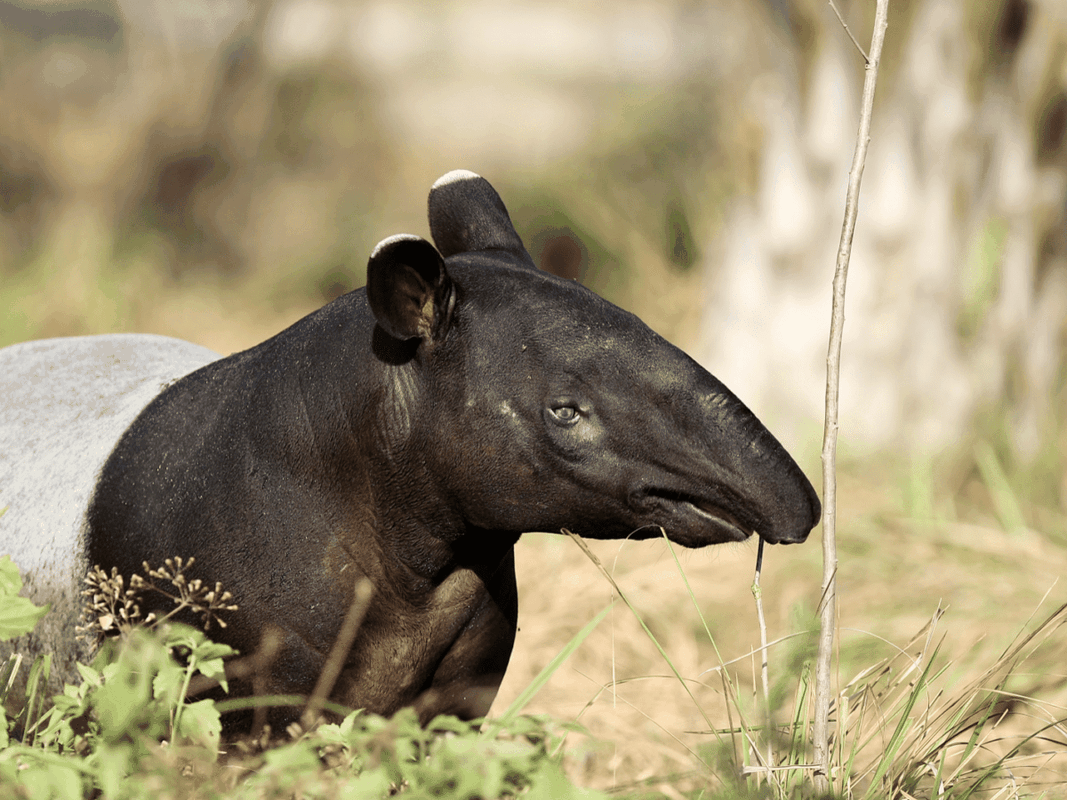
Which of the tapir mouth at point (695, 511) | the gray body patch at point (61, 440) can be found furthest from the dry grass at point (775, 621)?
the gray body patch at point (61, 440)

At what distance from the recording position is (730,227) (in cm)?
627

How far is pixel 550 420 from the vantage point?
1.96 m

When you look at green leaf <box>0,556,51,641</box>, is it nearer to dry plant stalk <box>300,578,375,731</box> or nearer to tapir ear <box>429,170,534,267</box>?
dry plant stalk <box>300,578,375,731</box>

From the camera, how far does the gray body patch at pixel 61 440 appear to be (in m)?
2.30

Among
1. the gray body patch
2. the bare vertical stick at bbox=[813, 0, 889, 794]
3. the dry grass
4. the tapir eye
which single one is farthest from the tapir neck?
the dry grass

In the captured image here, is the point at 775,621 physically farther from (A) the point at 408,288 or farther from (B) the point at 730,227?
(A) the point at 408,288

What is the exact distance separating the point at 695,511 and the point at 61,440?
146 centimetres

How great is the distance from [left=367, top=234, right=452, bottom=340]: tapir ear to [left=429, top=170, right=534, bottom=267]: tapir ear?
348 millimetres

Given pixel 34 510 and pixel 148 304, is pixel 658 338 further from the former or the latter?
pixel 148 304

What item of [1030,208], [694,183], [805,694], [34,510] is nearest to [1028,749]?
[805,694]

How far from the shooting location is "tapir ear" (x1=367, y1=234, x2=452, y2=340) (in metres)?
1.91

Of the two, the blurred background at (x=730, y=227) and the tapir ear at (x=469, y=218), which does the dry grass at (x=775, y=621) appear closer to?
the blurred background at (x=730, y=227)

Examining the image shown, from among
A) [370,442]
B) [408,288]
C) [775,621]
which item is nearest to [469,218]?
[408,288]

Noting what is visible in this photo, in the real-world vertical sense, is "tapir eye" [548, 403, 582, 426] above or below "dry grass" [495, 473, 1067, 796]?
above
